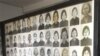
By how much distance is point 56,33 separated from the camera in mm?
1138

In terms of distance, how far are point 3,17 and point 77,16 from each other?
1.06 metres

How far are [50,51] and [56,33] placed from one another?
137 millimetres

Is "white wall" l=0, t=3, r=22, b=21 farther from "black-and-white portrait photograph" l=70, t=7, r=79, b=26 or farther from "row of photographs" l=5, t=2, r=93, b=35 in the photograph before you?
"black-and-white portrait photograph" l=70, t=7, r=79, b=26

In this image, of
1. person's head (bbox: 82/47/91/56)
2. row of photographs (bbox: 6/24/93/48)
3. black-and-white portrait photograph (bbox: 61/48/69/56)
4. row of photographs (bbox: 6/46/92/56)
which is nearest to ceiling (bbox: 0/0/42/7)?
row of photographs (bbox: 6/24/93/48)

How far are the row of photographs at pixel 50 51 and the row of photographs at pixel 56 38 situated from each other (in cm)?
3

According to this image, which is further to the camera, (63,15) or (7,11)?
(7,11)

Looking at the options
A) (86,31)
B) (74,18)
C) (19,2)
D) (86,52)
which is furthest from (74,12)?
(19,2)

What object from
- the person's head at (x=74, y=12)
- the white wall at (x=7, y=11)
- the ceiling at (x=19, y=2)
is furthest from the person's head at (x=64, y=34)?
the white wall at (x=7, y=11)

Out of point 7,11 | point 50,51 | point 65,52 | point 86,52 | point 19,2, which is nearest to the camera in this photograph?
point 86,52

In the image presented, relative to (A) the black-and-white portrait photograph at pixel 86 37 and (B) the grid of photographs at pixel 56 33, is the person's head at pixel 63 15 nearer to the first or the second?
(B) the grid of photographs at pixel 56 33

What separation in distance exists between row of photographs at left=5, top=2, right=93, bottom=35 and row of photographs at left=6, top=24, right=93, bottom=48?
0.11 ft

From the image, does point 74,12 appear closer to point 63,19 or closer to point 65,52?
point 63,19

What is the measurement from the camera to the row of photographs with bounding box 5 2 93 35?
971 mm

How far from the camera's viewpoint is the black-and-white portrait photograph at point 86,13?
94 cm
